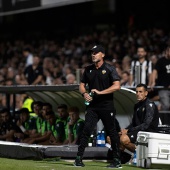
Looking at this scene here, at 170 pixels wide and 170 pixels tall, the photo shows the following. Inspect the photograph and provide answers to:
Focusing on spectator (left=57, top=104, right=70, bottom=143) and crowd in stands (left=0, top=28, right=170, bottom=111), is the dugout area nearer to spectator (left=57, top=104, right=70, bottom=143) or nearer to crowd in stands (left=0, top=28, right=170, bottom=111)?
spectator (left=57, top=104, right=70, bottom=143)

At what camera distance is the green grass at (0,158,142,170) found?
12876 millimetres

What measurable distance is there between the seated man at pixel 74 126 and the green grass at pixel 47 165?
148 cm

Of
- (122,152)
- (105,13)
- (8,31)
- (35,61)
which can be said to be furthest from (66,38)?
(122,152)

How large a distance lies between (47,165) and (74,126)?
2.93m

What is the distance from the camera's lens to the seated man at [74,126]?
53.0 ft

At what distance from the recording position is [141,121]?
1435cm

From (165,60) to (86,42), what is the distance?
1390 cm

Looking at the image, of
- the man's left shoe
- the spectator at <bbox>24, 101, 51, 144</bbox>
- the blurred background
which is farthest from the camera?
the blurred background

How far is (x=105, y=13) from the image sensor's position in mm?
36938

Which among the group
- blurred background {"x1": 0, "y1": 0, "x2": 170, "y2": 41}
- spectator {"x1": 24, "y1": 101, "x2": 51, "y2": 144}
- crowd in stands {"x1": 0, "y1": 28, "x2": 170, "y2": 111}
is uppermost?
blurred background {"x1": 0, "y1": 0, "x2": 170, "y2": 41}

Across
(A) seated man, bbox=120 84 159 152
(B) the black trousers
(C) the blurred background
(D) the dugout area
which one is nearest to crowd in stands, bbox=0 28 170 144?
(D) the dugout area

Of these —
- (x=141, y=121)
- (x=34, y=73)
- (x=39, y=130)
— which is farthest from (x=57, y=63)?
(x=141, y=121)

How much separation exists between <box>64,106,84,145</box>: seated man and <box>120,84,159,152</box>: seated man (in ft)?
6.08

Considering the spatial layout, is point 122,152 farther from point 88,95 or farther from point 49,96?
point 49,96
